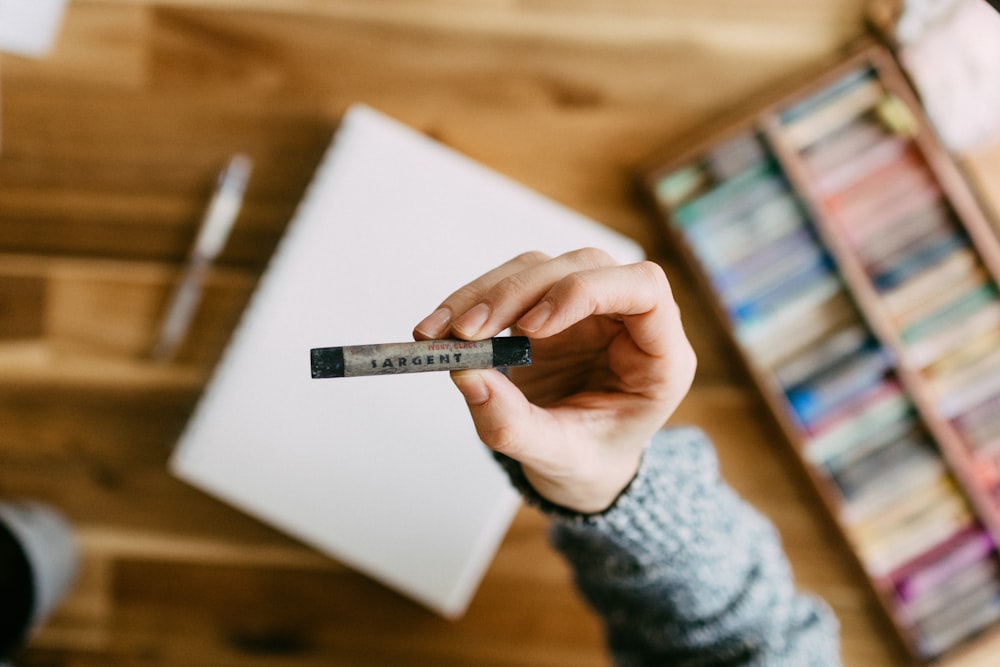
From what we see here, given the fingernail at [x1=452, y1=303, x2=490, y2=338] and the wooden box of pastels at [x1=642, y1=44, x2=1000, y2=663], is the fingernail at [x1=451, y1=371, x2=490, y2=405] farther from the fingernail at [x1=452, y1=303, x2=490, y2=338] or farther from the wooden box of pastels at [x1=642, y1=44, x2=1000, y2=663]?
the wooden box of pastels at [x1=642, y1=44, x2=1000, y2=663]

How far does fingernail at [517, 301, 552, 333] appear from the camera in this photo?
0.38 m

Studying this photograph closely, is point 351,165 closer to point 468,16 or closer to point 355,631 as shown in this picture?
point 468,16

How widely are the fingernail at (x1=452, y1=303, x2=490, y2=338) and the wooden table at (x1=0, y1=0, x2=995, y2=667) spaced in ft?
1.20

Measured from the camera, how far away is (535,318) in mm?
382

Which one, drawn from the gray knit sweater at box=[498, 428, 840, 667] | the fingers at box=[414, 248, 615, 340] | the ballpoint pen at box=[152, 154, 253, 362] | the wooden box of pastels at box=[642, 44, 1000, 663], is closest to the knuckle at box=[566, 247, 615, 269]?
the fingers at box=[414, 248, 615, 340]

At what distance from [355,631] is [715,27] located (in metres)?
0.66

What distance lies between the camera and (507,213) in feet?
2.03

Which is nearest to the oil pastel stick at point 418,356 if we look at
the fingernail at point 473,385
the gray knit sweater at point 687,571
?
the fingernail at point 473,385

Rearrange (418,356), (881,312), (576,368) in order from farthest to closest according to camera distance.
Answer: (881,312) < (576,368) < (418,356)

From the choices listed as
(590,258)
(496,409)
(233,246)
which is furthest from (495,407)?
(233,246)

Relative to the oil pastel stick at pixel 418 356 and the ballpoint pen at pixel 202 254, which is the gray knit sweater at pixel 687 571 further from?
the ballpoint pen at pixel 202 254

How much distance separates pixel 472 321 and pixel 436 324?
0.02 meters

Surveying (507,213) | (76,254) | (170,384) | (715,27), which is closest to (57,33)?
(76,254)

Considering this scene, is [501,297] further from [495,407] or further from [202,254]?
[202,254]
